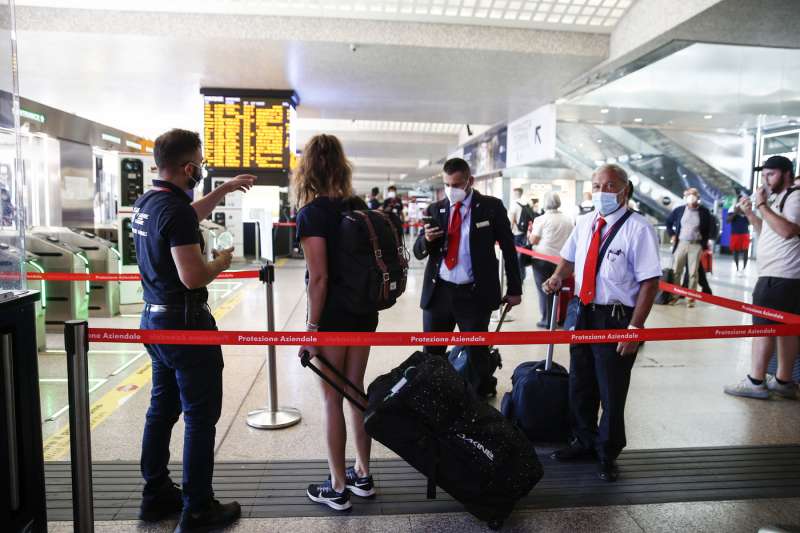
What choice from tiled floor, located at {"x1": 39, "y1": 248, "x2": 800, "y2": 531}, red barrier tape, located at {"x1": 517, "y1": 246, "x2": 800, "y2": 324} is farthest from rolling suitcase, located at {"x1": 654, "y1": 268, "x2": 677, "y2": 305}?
red barrier tape, located at {"x1": 517, "y1": 246, "x2": 800, "y2": 324}

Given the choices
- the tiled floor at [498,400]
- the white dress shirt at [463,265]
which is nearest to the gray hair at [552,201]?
the tiled floor at [498,400]

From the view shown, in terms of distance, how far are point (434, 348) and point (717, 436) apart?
1845 mm

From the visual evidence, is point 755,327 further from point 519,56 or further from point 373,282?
point 519,56

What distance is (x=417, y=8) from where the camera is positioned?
7.21 meters

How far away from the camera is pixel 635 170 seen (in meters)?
17.7

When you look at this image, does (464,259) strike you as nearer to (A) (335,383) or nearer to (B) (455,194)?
(B) (455,194)

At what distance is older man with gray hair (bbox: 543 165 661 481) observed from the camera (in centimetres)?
283

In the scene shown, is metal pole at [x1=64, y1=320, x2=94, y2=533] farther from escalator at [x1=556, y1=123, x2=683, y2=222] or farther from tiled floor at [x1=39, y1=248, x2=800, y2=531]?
escalator at [x1=556, y1=123, x2=683, y2=222]

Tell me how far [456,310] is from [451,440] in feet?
4.37

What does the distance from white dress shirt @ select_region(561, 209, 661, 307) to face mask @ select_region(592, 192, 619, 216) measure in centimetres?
5

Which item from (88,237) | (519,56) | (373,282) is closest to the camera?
(373,282)

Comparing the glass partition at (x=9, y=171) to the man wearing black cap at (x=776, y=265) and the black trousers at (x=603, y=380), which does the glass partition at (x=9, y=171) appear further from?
the man wearing black cap at (x=776, y=265)

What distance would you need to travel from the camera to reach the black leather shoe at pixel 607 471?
9.53ft

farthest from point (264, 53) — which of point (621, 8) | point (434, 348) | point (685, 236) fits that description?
point (685, 236)
